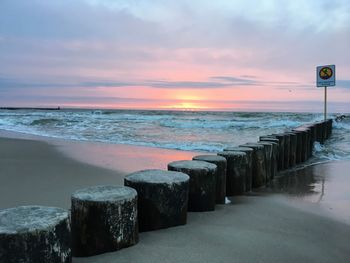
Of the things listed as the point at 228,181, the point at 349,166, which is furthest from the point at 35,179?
the point at 349,166

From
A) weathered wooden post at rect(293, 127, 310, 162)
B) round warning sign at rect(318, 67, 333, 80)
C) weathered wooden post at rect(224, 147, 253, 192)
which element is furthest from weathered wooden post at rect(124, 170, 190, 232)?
round warning sign at rect(318, 67, 333, 80)

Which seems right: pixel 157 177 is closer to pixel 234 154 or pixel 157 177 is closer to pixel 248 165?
pixel 234 154

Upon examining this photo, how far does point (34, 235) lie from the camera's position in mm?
1967

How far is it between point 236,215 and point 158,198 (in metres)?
1.16

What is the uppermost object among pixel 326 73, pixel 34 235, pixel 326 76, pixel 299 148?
pixel 326 73

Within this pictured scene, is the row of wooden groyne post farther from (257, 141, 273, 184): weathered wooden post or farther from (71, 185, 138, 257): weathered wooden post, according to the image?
(257, 141, 273, 184): weathered wooden post

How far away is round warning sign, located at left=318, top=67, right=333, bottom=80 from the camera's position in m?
13.3

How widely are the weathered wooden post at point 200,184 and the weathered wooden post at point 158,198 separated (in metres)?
0.50

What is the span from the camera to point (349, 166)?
25.0 ft

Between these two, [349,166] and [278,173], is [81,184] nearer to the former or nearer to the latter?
[278,173]

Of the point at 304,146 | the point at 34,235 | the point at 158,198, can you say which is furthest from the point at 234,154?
the point at 304,146

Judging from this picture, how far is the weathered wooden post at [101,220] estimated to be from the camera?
2.59 metres

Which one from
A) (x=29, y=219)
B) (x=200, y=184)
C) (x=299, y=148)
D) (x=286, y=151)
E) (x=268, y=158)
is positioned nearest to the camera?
(x=29, y=219)

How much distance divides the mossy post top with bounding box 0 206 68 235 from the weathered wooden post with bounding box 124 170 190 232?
38.7 inches
